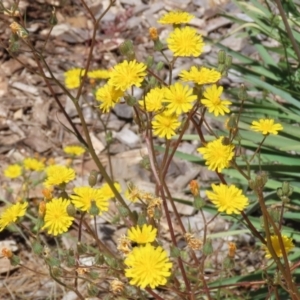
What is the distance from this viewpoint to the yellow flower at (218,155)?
139 cm

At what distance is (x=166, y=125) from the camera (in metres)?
1.46

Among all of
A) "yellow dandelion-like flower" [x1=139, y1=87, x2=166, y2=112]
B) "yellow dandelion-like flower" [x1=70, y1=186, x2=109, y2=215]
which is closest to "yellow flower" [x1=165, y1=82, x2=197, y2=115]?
"yellow dandelion-like flower" [x1=139, y1=87, x2=166, y2=112]

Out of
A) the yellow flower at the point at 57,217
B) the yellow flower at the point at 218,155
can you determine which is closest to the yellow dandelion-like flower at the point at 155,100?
the yellow flower at the point at 218,155

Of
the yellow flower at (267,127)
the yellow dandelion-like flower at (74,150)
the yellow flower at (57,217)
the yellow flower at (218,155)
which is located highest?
the yellow flower at (267,127)

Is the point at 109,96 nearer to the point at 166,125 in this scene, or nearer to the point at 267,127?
the point at 166,125

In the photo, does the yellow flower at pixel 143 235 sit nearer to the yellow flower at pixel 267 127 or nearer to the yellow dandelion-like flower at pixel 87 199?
the yellow dandelion-like flower at pixel 87 199

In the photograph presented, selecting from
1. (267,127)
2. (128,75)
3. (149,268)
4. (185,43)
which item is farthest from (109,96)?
(149,268)

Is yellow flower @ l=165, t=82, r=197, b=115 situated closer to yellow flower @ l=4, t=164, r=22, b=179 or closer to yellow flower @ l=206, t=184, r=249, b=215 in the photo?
yellow flower @ l=206, t=184, r=249, b=215

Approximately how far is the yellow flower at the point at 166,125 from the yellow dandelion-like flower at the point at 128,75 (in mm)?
89

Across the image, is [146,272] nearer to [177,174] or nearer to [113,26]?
[177,174]

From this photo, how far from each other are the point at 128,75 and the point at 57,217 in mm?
340

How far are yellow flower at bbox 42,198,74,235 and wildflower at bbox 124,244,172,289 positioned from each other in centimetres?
25

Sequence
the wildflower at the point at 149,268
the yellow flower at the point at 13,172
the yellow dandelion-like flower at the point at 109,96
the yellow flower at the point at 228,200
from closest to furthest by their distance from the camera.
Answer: the wildflower at the point at 149,268 → the yellow flower at the point at 228,200 → the yellow dandelion-like flower at the point at 109,96 → the yellow flower at the point at 13,172

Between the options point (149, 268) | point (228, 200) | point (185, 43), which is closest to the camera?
point (149, 268)
